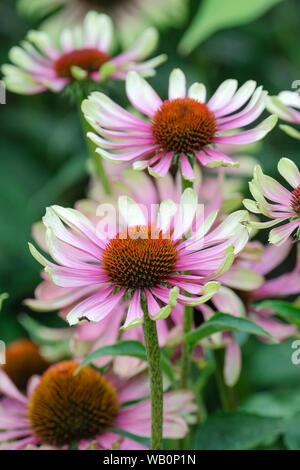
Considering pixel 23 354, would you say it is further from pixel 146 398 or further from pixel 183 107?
pixel 183 107

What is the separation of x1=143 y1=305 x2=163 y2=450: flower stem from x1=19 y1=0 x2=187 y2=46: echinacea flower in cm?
102

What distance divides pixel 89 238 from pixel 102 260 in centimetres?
2

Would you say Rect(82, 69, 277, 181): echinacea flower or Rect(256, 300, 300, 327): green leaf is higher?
Rect(82, 69, 277, 181): echinacea flower

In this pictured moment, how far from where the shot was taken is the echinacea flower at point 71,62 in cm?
76

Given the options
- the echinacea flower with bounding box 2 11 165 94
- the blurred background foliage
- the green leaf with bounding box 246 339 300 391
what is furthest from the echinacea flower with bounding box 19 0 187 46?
the green leaf with bounding box 246 339 300 391

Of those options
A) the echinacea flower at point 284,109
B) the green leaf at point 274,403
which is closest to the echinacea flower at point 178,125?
the echinacea flower at point 284,109

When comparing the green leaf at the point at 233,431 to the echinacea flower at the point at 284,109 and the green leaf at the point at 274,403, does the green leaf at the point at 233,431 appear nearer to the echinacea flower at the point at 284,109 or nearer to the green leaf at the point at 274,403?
the green leaf at the point at 274,403

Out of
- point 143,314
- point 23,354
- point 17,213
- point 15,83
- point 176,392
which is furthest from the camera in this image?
point 17,213

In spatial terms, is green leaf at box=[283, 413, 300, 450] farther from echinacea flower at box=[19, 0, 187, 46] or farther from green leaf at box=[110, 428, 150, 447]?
echinacea flower at box=[19, 0, 187, 46]

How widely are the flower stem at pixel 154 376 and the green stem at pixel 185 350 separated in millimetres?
93

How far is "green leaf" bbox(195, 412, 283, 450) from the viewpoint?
2.01ft

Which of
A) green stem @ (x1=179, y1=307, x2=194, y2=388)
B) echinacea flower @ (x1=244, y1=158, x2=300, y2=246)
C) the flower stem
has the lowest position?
the flower stem
